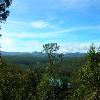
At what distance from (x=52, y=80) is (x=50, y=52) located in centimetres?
8685

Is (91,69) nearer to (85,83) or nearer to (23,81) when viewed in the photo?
(85,83)

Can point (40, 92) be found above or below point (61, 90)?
above

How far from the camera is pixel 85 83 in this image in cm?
4781

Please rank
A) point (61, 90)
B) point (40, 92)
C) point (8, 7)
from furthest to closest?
point (61, 90) < point (40, 92) < point (8, 7)

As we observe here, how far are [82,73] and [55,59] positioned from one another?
3743 inches

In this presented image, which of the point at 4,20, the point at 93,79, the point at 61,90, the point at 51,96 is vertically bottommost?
the point at 61,90

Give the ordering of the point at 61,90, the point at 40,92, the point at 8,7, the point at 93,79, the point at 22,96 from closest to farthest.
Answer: the point at 8,7
the point at 22,96
the point at 93,79
the point at 40,92
the point at 61,90

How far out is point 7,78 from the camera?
39.2m

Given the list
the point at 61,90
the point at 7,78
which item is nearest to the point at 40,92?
the point at 7,78

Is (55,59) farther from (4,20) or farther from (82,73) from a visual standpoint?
(4,20)

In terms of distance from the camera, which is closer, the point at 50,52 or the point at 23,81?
the point at 23,81

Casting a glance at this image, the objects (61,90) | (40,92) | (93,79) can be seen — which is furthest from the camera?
(61,90)

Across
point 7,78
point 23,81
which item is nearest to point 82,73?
point 23,81

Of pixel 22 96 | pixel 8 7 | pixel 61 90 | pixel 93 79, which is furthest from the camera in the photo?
pixel 61 90
